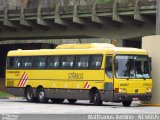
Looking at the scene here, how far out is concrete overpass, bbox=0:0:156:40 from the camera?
4812 centimetres

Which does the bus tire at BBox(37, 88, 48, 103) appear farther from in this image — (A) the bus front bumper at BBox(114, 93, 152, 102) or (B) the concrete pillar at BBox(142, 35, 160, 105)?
(B) the concrete pillar at BBox(142, 35, 160, 105)

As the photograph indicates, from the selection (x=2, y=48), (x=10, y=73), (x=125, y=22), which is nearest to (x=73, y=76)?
(x=10, y=73)

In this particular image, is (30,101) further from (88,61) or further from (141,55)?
(141,55)

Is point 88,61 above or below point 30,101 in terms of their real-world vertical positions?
above

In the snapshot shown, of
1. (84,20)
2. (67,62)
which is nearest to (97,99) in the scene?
(67,62)

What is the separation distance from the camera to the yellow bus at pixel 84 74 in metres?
29.0

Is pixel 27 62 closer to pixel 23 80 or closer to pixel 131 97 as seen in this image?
pixel 23 80

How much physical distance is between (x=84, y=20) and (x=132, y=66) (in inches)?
923

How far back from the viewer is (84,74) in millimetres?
30297

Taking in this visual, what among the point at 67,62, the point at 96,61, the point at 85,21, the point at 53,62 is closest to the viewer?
the point at 96,61

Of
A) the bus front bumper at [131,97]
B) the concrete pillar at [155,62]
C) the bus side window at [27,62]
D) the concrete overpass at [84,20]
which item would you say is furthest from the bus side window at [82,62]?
the concrete overpass at [84,20]

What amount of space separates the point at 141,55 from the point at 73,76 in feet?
12.0

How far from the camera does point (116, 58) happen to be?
2905 cm

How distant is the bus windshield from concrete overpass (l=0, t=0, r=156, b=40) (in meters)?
16.8
